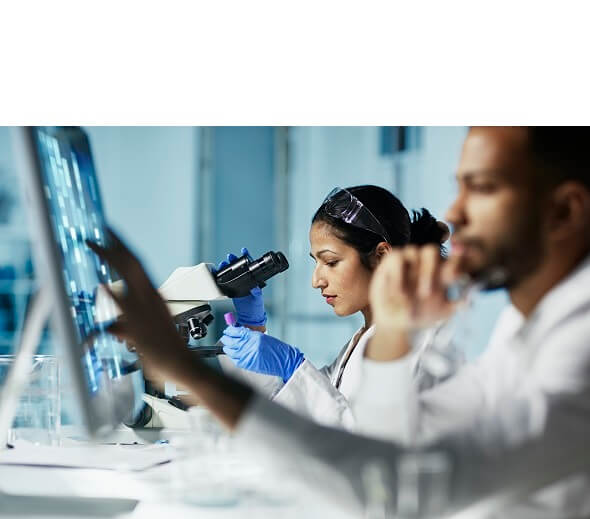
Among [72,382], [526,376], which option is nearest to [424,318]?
[526,376]

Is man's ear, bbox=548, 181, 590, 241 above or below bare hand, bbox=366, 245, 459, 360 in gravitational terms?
above

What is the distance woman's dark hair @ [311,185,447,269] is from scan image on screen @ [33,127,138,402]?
1034 mm

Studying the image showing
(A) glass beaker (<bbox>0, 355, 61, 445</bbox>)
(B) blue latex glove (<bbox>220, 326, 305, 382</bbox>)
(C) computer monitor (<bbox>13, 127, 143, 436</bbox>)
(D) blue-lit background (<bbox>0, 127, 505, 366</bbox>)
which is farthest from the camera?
(D) blue-lit background (<bbox>0, 127, 505, 366</bbox>)

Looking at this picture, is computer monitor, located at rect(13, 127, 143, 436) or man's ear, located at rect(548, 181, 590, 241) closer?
computer monitor, located at rect(13, 127, 143, 436)

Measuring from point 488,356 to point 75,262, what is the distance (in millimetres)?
688

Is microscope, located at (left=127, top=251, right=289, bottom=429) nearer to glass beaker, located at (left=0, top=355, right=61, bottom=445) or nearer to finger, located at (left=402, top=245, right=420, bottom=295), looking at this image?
glass beaker, located at (left=0, top=355, right=61, bottom=445)

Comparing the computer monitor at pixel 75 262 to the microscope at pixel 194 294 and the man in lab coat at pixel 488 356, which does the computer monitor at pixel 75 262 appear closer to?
the man in lab coat at pixel 488 356

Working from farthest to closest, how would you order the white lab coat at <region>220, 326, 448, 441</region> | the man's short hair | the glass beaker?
1. the white lab coat at <region>220, 326, 448, 441</region>
2. the glass beaker
3. the man's short hair

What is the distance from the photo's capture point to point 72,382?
0.90 m

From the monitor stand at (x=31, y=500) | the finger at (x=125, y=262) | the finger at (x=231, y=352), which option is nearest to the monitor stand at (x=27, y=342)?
the monitor stand at (x=31, y=500)

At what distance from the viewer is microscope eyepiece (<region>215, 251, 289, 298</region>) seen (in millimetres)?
1928

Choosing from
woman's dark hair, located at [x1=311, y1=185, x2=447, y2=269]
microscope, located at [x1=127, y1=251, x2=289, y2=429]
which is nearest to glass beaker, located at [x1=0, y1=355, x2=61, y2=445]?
microscope, located at [x1=127, y1=251, x2=289, y2=429]
